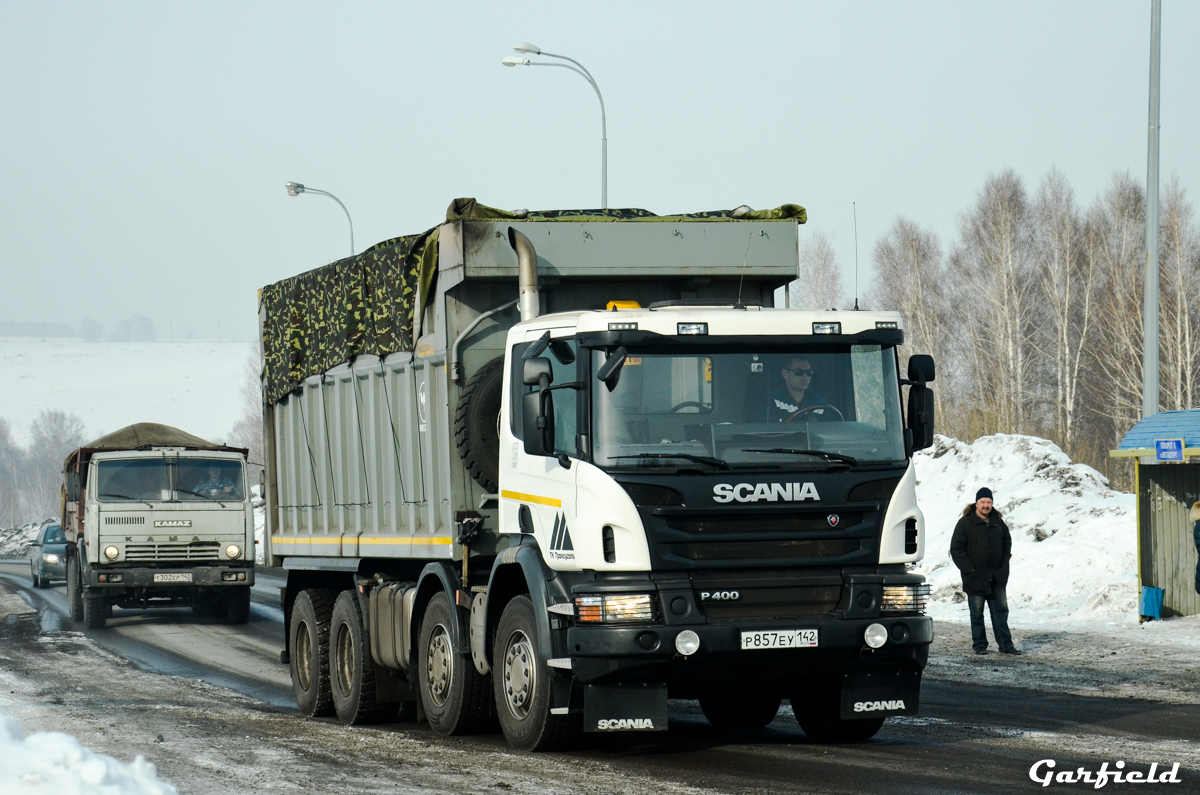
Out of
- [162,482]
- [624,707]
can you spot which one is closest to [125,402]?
[162,482]

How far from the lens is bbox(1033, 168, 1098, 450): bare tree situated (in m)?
56.0

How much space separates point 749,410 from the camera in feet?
27.3

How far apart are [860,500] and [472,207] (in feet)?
10.6

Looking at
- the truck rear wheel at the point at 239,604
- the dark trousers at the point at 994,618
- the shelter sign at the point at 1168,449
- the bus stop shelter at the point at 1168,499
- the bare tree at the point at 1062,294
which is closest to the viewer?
the dark trousers at the point at 994,618

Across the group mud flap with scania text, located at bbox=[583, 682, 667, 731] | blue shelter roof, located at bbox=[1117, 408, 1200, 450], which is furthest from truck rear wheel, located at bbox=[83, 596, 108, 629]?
mud flap with scania text, located at bbox=[583, 682, 667, 731]

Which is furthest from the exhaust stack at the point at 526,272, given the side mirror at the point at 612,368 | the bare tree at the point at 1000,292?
the bare tree at the point at 1000,292

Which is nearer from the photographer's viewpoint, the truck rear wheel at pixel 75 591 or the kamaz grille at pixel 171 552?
the kamaz grille at pixel 171 552

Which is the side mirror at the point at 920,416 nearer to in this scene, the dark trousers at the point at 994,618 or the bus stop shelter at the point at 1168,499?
the dark trousers at the point at 994,618

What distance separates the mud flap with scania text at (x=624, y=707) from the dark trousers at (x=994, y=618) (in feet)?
25.7

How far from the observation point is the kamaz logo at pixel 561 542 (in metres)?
8.23

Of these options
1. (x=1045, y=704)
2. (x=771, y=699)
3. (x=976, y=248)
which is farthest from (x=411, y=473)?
(x=976, y=248)

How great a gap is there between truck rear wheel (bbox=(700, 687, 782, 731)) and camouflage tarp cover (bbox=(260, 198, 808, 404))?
3.24 metres

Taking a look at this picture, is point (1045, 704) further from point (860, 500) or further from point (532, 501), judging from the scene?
point (532, 501)

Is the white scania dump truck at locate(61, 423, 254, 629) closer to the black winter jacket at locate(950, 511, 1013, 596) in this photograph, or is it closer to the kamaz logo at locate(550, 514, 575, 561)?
the black winter jacket at locate(950, 511, 1013, 596)
